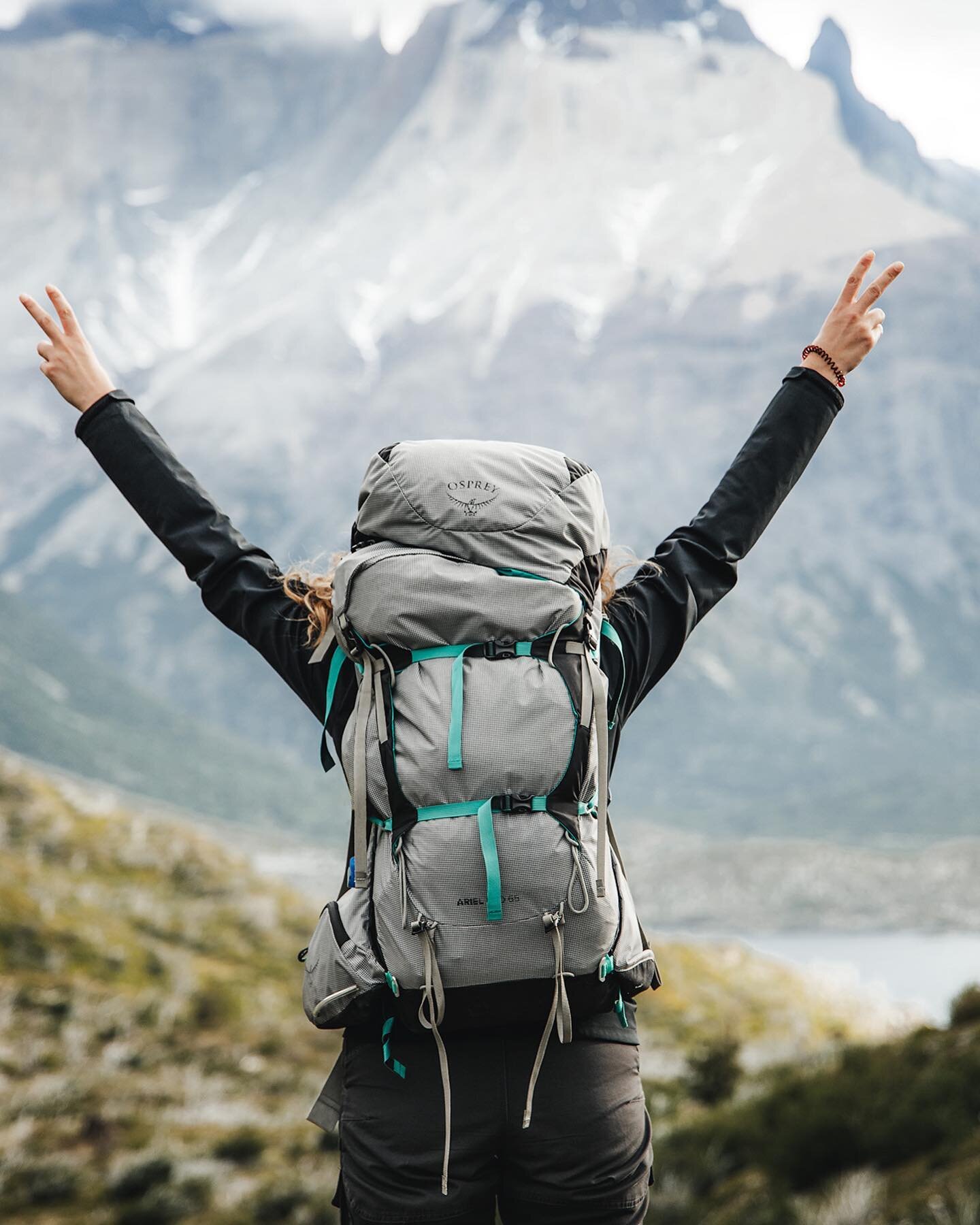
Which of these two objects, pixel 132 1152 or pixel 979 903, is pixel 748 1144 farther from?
pixel 979 903

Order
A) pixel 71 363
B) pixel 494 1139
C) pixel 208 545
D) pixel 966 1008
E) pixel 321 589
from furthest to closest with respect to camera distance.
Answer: pixel 966 1008 < pixel 71 363 < pixel 208 545 < pixel 321 589 < pixel 494 1139

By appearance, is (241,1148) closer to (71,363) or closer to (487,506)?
(71,363)

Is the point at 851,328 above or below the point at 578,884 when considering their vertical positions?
above

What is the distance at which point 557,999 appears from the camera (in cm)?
235

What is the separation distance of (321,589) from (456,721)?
0.54 m

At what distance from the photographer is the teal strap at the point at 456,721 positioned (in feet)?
7.64

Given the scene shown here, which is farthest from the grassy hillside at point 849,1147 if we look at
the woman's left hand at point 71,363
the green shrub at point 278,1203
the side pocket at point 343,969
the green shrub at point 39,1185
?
the woman's left hand at point 71,363

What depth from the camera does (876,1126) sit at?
725 cm

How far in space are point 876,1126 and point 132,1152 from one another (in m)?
4.64

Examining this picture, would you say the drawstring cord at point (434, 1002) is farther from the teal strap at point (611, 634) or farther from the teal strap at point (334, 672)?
the teal strap at point (611, 634)

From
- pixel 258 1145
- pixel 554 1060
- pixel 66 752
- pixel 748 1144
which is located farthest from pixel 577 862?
pixel 66 752

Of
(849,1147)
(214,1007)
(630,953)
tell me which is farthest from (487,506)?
(214,1007)

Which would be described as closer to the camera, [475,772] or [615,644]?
[475,772]

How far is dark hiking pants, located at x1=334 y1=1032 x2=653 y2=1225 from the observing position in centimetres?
241
